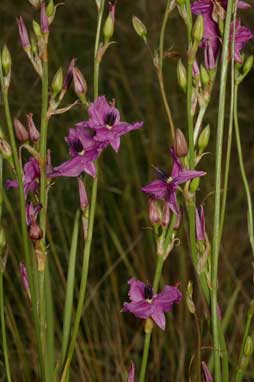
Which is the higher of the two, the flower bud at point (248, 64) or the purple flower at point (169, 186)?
the flower bud at point (248, 64)

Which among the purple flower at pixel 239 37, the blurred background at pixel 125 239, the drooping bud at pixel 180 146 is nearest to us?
the drooping bud at pixel 180 146

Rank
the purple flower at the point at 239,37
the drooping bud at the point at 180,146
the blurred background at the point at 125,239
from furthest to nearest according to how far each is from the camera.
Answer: the blurred background at the point at 125,239, the purple flower at the point at 239,37, the drooping bud at the point at 180,146

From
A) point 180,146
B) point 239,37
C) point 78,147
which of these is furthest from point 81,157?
point 239,37

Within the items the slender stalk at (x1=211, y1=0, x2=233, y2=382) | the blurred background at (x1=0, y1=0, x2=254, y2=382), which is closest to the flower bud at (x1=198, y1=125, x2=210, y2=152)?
the slender stalk at (x1=211, y1=0, x2=233, y2=382)

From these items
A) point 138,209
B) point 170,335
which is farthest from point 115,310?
point 138,209

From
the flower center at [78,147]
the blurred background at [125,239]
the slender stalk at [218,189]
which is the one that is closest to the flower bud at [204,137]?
the slender stalk at [218,189]

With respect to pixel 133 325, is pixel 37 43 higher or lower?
higher

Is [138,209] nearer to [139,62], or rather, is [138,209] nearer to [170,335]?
[170,335]

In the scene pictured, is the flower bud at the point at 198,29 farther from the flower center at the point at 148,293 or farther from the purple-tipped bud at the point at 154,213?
the flower center at the point at 148,293
